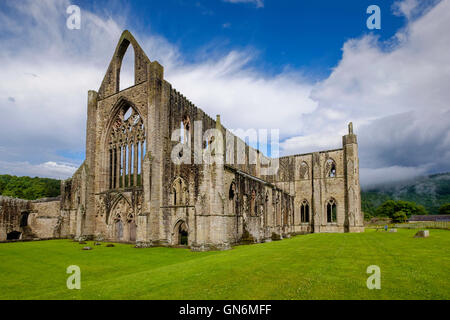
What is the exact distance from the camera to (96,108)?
26.4 m

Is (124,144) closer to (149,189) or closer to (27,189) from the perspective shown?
(149,189)

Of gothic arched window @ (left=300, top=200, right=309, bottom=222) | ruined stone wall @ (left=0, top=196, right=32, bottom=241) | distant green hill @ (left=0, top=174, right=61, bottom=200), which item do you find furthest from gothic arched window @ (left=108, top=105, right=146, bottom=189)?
distant green hill @ (left=0, top=174, right=61, bottom=200)

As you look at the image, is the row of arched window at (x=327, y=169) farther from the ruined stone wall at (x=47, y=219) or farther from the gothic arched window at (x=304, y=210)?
the ruined stone wall at (x=47, y=219)

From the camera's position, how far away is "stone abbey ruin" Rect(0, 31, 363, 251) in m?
18.4

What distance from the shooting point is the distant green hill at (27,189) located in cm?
5222

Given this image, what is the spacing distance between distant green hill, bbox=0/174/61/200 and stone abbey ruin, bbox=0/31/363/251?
1050 inches

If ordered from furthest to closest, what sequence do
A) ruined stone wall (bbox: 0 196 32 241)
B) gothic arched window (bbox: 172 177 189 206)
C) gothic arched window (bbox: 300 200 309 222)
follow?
gothic arched window (bbox: 300 200 309 222), ruined stone wall (bbox: 0 196 32 241), gothic arched window (bbox: 172 177 189 206)

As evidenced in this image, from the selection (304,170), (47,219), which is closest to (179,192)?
(47,219)

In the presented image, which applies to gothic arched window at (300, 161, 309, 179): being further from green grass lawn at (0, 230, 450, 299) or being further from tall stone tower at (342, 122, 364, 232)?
green grass lawn at (0, 230, 450, 299)

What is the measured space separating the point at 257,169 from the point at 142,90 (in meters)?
25.0

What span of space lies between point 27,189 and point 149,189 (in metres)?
46.2
